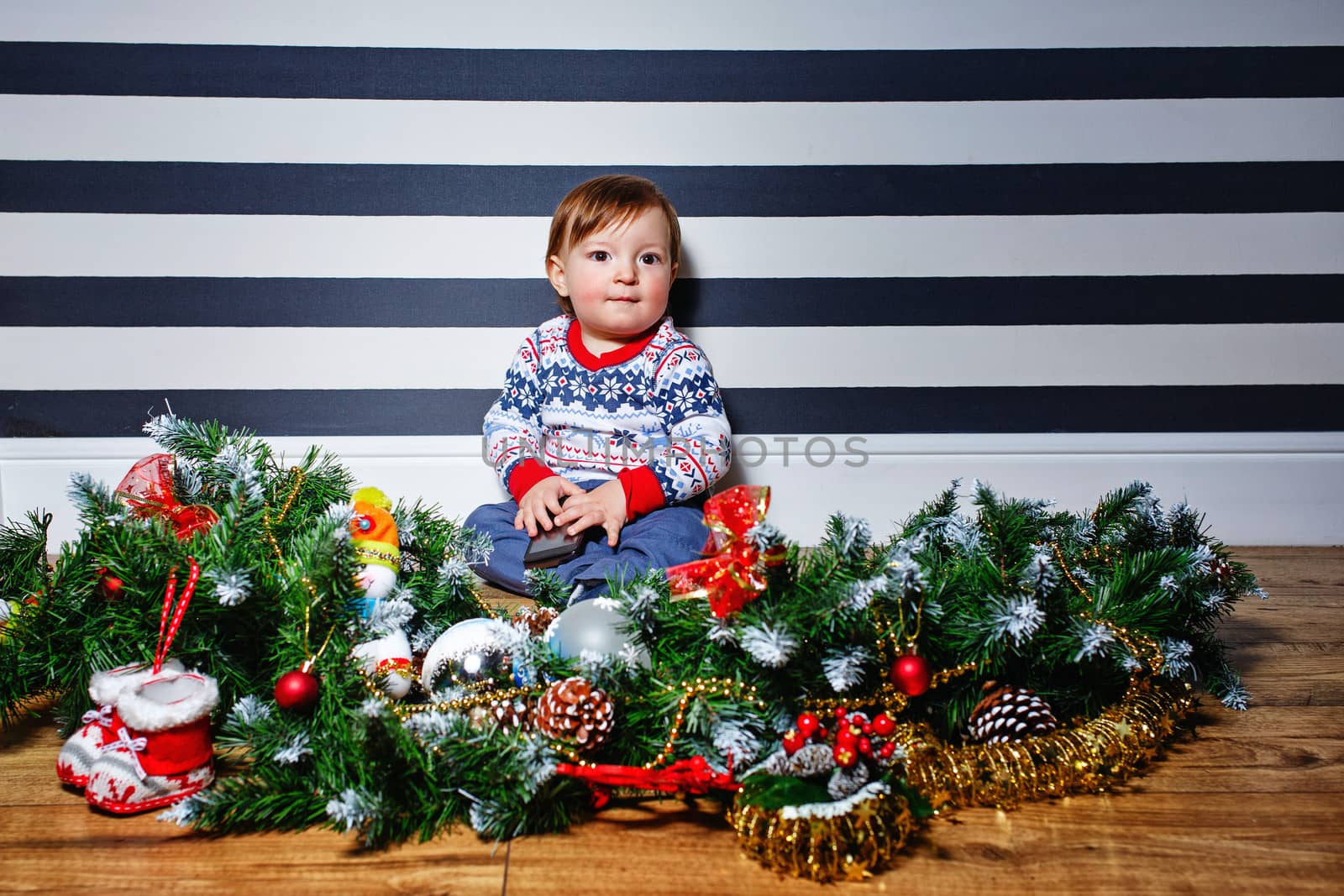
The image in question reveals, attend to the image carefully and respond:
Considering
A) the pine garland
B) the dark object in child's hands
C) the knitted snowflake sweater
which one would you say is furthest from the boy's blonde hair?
the pine garland

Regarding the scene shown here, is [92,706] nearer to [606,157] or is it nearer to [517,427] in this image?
[517,427]

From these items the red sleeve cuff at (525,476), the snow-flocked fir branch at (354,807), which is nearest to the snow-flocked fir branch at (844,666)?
the snow-flocked fir branch at (354,807)

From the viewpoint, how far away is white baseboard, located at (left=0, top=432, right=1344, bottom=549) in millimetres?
1758

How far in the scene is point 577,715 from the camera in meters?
0.79

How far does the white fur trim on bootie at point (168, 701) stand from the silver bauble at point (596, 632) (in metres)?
0.32

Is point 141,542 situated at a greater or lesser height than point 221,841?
greater

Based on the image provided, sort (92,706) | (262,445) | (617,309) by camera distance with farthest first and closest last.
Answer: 1. (617,309)
2. (262,445)
3. (92,706)

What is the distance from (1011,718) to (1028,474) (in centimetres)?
99

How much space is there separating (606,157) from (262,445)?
885 mm

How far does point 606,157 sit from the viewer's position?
1.67m

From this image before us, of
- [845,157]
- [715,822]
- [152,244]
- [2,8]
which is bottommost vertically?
[715,822]

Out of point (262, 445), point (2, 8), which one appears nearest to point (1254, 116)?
point (262, 445)

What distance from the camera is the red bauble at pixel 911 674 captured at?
83 cm

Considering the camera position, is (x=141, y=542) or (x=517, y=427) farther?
(x=517, y=427)
